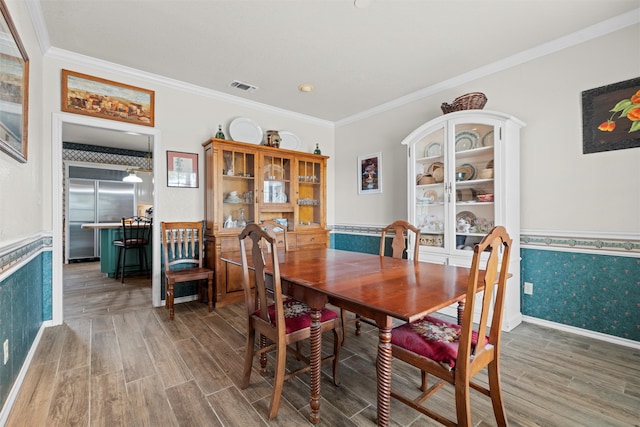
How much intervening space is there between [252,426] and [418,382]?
1.04 metres

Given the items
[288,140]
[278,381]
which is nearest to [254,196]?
[288,140]

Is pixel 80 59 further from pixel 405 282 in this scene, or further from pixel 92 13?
pixel 405 282

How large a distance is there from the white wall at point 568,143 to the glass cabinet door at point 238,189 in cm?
251

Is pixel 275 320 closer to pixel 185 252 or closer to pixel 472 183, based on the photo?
pixel 185 252

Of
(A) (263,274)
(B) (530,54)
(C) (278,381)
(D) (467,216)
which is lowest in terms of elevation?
(C) (278,381)

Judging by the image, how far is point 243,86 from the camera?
3561mm

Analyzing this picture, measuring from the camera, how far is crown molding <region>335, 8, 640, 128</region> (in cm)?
235

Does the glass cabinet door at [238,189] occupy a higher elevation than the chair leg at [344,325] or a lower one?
higher

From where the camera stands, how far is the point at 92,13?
2271 millimetres

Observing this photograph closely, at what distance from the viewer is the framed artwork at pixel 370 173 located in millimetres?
4273

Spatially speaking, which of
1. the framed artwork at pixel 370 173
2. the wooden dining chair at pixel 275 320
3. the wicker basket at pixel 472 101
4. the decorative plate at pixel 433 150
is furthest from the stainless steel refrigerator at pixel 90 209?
the wicker basket at pixel 472 101

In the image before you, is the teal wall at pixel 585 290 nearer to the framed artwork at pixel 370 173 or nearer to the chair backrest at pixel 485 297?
the chair backrest at pixel 485 297

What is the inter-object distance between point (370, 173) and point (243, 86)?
206 centimetres

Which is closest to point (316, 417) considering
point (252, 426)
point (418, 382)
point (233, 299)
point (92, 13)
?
point (252, 426)
